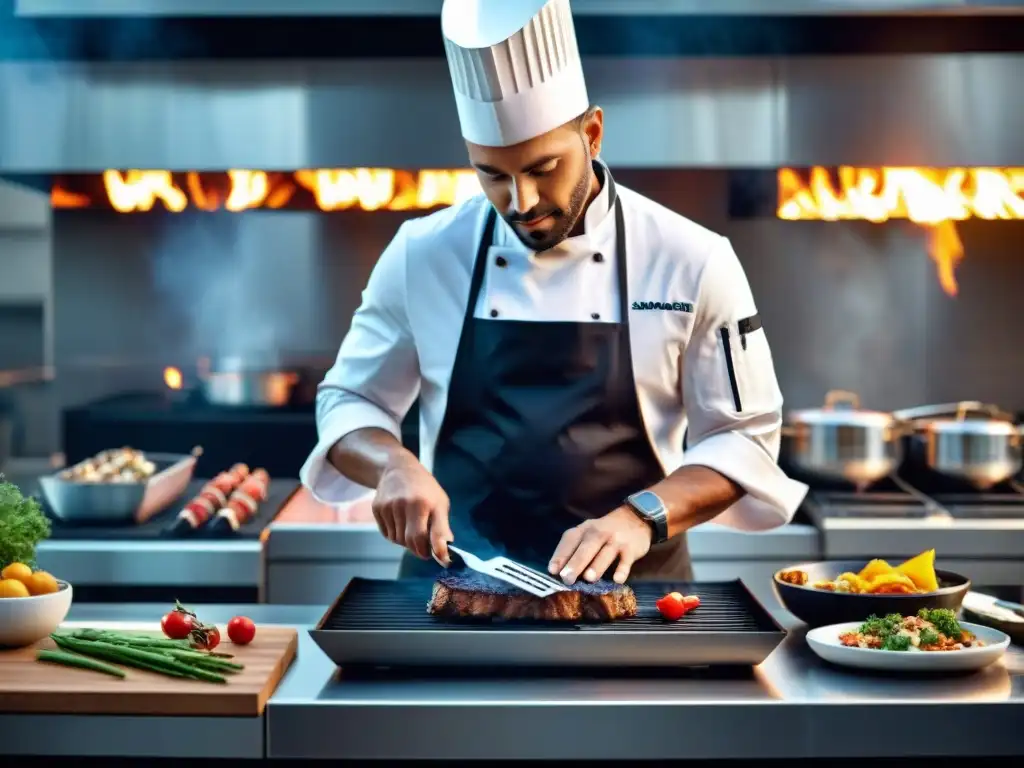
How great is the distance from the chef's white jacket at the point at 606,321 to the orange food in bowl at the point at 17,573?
57 cm

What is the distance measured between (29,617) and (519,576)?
28.9 inches

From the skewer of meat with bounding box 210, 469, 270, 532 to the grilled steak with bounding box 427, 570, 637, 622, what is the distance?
1530 millimetres

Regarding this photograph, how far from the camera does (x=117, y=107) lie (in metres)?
3.58

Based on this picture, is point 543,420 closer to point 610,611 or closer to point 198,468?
point 610,611

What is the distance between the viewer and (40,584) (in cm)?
193

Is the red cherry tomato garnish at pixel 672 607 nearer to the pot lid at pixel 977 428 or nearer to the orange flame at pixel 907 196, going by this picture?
the pot lid at pixel 977 428

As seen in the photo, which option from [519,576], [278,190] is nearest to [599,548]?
[519,576]

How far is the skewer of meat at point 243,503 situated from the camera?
3279 mm

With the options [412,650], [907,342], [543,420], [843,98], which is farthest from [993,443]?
[412,650]

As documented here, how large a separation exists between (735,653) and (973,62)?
237 centimetres

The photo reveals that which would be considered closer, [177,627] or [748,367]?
[177,627]

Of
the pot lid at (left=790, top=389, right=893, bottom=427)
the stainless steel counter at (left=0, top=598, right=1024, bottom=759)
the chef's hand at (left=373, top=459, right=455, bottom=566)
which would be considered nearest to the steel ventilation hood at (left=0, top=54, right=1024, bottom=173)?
the pot lid at (left=790, top=389, right=893, bottom=427)

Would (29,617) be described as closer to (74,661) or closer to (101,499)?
(74,661)

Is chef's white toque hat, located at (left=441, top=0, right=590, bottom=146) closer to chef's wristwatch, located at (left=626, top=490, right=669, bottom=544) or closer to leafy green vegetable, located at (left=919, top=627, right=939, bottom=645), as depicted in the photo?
chef's wristwatch, located at (left=626, top=490, right=669, bottom=544)
